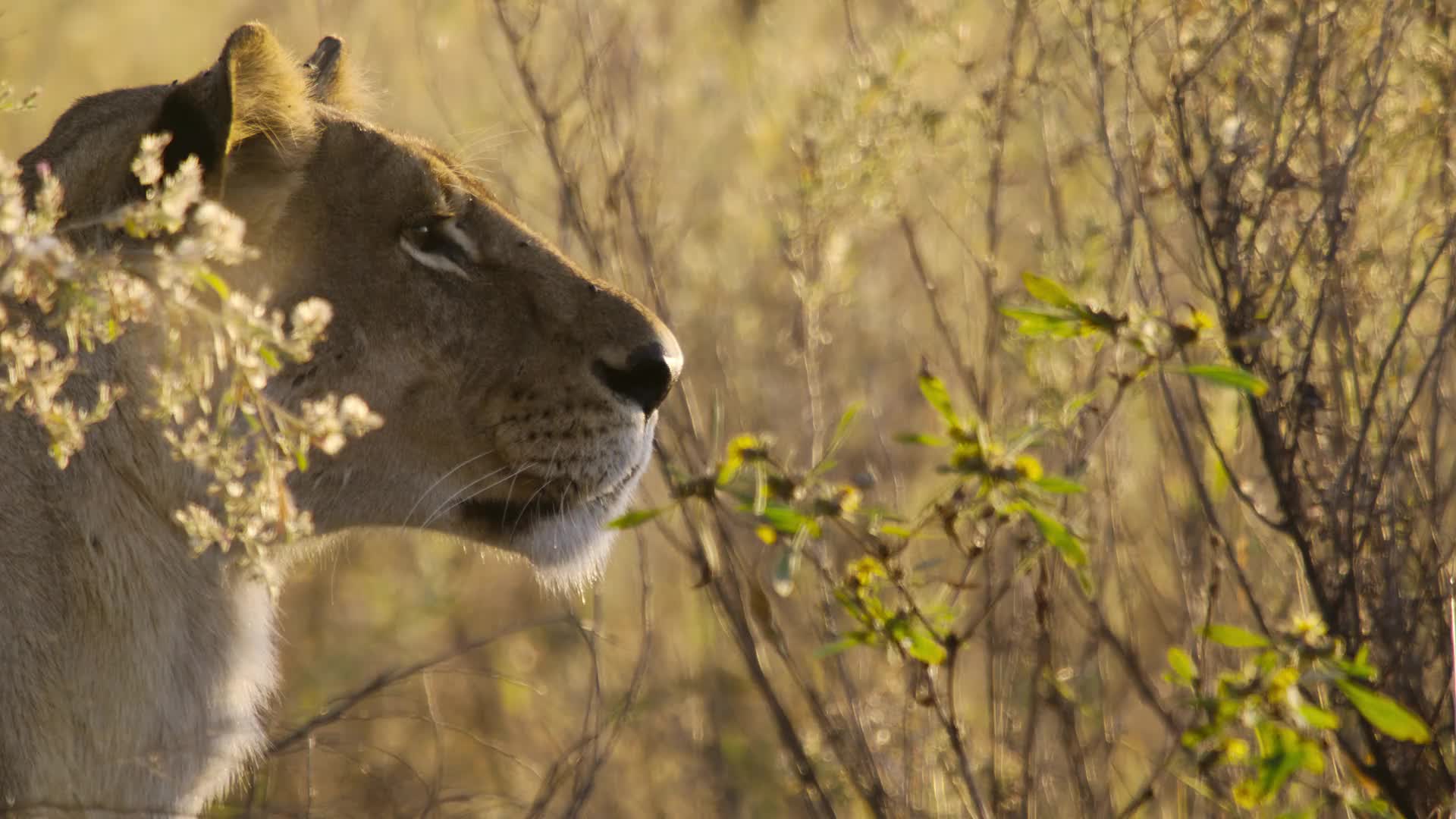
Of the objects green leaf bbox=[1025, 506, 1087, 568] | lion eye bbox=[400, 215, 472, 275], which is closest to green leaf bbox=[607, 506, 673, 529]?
green leaf bbox=[1025, 506, 1087, 568]


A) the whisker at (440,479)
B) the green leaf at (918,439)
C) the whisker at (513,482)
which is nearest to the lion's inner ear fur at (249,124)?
the whisker at (440,479)

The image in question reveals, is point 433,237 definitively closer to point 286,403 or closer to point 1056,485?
point 286,403

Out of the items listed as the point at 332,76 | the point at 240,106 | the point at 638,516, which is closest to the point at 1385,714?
the point at 638,516

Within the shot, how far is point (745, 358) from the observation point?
231 inches

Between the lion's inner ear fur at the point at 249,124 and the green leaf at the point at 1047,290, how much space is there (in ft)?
4.16

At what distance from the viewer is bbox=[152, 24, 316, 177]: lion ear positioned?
2404 mm

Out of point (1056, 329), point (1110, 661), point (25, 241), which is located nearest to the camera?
point (25, 241)

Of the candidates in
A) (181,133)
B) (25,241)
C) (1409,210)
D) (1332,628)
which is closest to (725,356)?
(1409,210)

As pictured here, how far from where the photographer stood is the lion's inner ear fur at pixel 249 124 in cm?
241

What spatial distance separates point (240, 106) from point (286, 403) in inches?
20.2

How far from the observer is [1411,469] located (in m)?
3.12

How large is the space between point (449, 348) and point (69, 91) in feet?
19.7

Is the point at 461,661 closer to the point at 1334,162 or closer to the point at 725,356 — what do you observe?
the point at 725,356

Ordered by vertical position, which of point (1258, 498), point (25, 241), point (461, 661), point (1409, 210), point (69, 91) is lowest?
point (461, 661)
